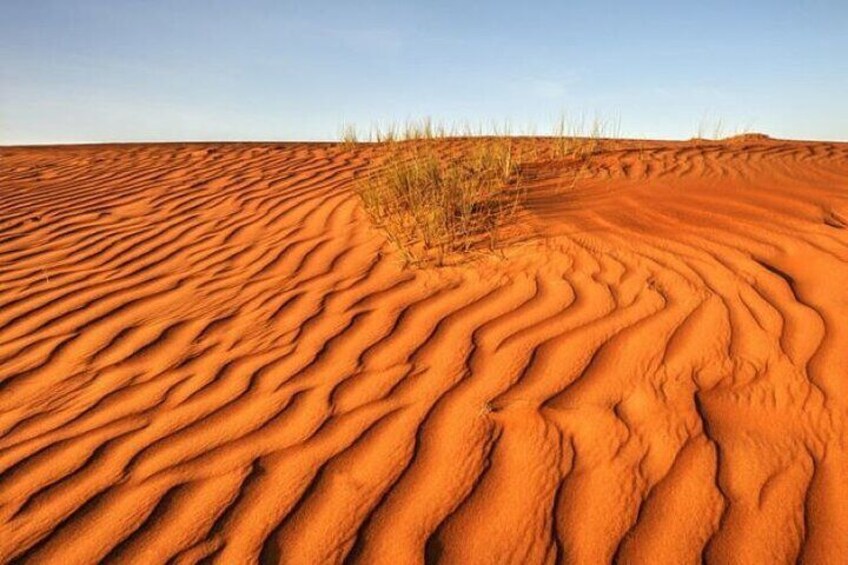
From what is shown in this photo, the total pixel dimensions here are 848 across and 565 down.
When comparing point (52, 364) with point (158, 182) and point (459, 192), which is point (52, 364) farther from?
point (158, 182)

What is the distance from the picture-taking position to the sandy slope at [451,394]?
176 centimetres

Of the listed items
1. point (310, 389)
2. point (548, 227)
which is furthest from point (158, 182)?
point (310, 389)

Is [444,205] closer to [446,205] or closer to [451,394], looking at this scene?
[446,205]

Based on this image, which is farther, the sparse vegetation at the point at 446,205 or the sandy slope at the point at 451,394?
the sparse vegetation at the point at 446,205

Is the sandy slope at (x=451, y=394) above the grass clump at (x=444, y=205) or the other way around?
the other way around

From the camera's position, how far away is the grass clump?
12.6 ft

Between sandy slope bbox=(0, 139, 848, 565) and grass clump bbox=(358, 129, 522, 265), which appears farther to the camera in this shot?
grass clump bbox=(358, 129, 522, 265)

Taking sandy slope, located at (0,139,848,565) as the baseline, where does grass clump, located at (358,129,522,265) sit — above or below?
above

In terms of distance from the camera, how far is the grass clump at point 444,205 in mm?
3842

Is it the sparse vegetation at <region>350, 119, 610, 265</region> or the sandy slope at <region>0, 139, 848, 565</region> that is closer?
the sandy slope at <region>0, 139, 848, 565</region>

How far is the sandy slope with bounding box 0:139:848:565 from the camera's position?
1.76m

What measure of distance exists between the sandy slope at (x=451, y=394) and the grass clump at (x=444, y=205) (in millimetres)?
225

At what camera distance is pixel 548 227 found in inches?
155

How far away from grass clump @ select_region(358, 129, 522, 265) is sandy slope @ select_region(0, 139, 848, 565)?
225 mm
